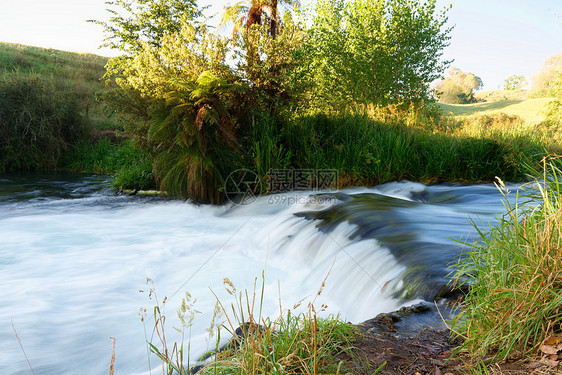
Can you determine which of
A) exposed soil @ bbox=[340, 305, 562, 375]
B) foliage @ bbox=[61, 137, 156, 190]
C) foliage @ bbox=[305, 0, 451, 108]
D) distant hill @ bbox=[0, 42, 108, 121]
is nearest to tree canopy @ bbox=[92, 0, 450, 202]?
foliage @ bbox=[61, 137, 156, 190]

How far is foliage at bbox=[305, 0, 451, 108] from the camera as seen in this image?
1991cm

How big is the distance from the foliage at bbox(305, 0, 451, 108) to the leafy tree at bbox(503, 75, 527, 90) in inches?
3304

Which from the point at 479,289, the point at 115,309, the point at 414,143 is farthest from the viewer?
the point at 414,143

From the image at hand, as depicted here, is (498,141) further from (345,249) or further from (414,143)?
(345,249)

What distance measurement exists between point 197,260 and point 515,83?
107398 mm

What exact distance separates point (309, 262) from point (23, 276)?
379 centimetres

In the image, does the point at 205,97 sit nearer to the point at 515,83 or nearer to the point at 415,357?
the point at 415,357

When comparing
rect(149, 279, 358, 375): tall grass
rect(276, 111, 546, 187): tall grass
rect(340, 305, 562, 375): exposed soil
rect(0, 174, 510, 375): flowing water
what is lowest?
rect(0, 174, 510, 375): flowing water

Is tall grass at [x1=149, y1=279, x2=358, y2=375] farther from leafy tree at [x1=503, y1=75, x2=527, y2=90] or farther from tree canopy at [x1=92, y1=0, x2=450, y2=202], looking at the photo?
leafy tree at [x1=503, y1=75, x2=527, y2=90]

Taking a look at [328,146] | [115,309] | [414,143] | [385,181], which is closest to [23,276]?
[115,309]

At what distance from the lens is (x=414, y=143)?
9.80 m

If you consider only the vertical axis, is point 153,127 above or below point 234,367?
above

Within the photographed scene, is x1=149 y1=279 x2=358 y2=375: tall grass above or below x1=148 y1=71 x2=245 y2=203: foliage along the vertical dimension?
below

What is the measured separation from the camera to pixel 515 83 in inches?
3573
